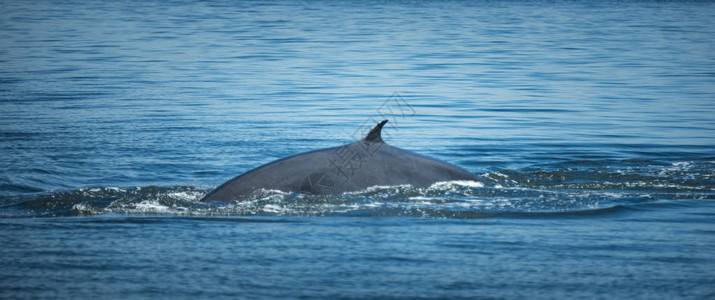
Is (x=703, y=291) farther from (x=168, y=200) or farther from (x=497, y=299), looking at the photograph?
(x=168, y=200)

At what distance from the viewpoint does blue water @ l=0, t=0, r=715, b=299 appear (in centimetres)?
612

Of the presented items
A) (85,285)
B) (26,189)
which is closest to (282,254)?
(85,285)

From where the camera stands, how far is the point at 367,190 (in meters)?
8.47

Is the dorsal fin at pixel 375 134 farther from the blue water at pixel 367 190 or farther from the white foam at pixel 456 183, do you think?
the white foam at pixel 456 183

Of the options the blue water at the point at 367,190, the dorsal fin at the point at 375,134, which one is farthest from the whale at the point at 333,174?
the blue water at the point at 367,190

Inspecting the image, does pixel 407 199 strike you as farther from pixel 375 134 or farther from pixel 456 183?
pixel 456 183

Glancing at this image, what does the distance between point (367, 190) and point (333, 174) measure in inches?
13.3

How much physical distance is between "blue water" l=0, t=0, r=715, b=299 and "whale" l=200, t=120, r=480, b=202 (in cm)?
11

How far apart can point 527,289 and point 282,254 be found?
5.74 ft

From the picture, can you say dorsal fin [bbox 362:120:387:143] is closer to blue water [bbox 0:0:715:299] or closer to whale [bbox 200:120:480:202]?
whale [bbox 200:120:480:202]

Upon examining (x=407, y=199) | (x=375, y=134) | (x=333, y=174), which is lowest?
(x=407, y=199)

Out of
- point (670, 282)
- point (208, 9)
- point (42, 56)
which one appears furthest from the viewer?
point (208, 9)

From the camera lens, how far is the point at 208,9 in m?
70.5

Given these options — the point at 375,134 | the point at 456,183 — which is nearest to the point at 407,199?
the point at 375,134
